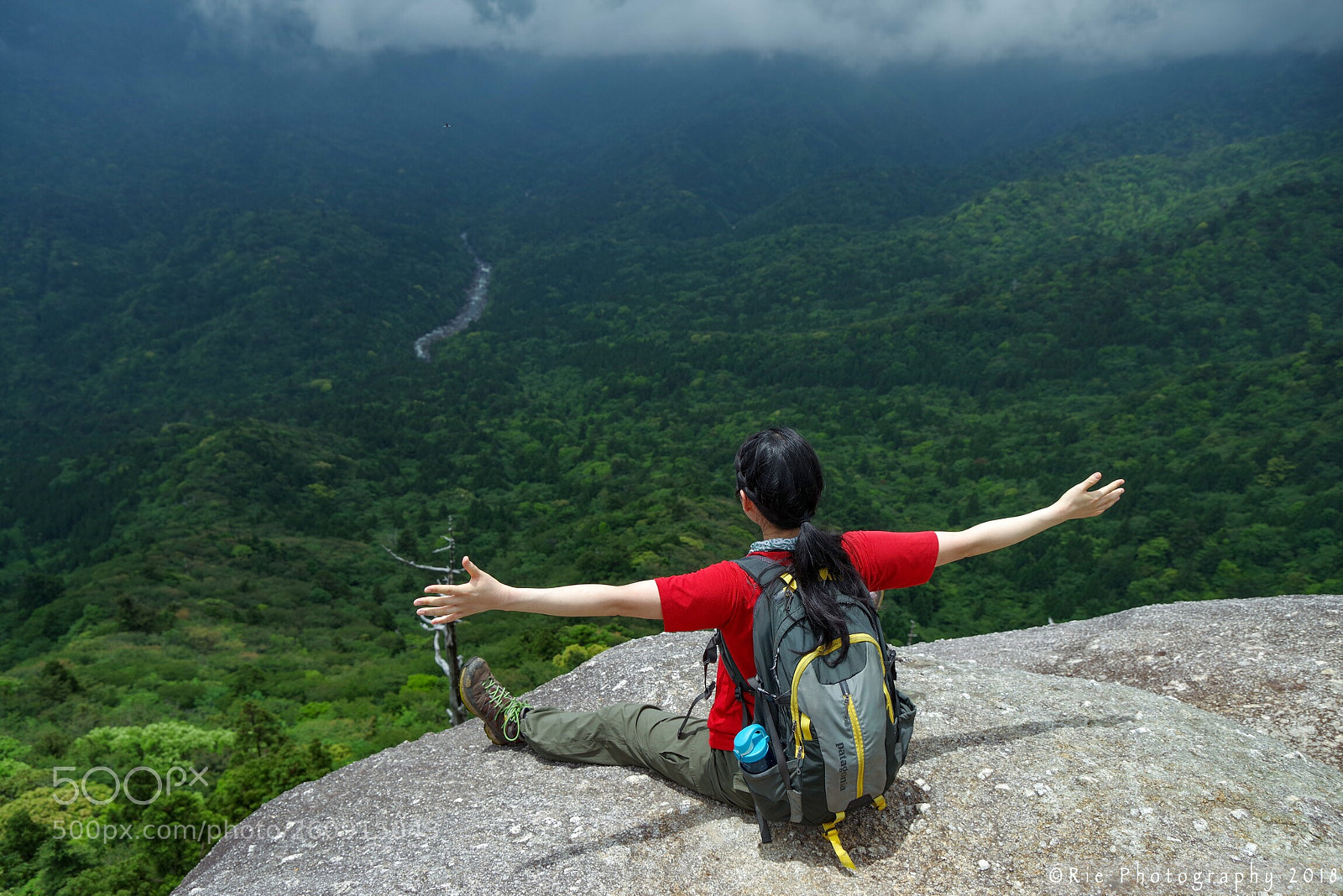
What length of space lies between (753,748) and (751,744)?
0.03 m

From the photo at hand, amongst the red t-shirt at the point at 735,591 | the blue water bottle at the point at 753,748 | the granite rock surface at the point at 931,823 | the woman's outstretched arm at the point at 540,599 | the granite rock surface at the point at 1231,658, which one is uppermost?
the woman's outstretched arm at the point at 540,599

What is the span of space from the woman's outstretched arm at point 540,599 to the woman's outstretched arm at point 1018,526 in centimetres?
205

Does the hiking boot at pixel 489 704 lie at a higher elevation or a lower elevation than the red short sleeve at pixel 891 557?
lower

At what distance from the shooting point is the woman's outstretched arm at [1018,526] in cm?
484

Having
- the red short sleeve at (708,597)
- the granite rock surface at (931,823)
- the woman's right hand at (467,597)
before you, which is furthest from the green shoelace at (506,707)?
the red short sleeve at (708,597)

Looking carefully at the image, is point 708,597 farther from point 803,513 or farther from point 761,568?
point 803,513

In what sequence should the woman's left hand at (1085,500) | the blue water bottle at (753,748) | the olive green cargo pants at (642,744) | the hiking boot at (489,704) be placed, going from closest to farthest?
1. the blue water bottle at (753,748)
2. the woman's left hand at (1085,500)
3. the olive green cargo pants at (642,744)
4. the hiking boot at (489,704)

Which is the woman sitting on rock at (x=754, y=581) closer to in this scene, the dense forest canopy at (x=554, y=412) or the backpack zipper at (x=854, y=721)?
the backpack zipper at (x=854, y=721)

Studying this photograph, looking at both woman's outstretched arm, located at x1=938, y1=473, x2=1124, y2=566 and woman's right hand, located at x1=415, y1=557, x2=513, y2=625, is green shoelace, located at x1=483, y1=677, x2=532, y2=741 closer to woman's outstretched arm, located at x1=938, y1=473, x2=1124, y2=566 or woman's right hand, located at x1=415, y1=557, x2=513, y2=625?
woman's right hand, located at x1=415, y1=557, x2=513, y2=625

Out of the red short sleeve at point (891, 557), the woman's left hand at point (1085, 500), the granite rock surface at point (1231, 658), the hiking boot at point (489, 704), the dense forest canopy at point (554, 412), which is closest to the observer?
the red short sleeve at point (891, 557)

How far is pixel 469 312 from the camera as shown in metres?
137

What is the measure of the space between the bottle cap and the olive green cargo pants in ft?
2.42

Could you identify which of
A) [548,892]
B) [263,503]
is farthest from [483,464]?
[548,892]

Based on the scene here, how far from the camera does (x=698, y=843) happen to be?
5.21 meters
